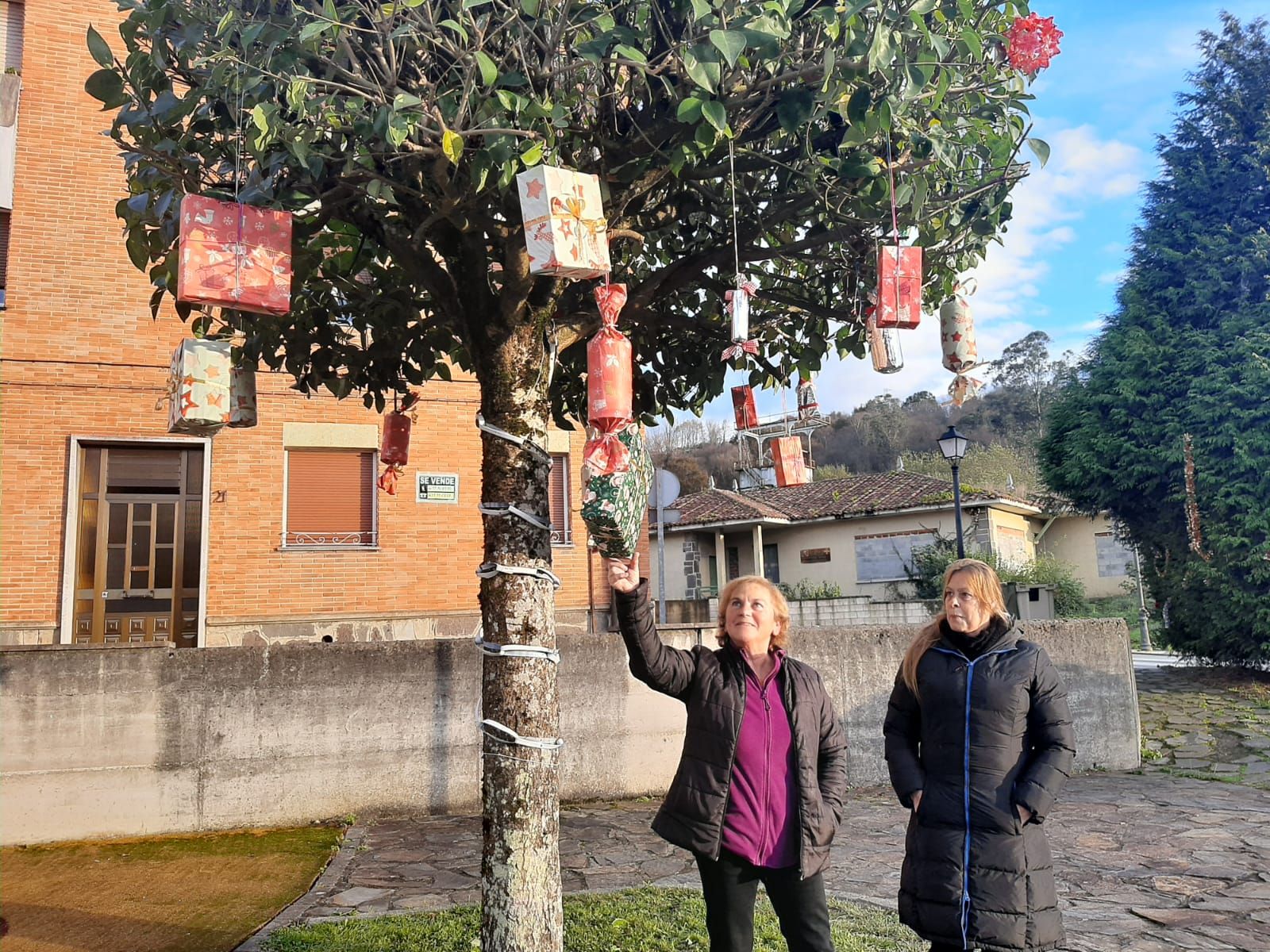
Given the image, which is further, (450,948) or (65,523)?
(65,523)

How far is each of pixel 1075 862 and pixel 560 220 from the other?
5516mm

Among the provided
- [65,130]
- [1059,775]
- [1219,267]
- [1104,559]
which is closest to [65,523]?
[65,130]

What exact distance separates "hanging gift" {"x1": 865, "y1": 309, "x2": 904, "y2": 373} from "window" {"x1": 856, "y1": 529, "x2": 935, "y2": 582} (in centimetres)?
2043

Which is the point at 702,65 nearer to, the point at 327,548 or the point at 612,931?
the point at 612,931

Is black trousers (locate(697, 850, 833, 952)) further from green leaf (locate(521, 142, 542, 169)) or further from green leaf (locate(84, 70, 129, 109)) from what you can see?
green leaf (locate(84, 70, 129, 109))

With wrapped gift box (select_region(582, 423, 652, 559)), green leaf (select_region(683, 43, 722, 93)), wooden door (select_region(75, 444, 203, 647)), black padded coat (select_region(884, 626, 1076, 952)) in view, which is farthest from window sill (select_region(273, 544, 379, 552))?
green leaf (select_region(683, 43, 722, 93))

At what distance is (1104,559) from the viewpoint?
31953 millimetres

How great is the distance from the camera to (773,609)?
142 inches

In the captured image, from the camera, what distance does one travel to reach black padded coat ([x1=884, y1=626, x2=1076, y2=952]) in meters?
3.17

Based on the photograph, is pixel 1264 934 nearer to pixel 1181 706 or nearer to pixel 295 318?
pixel 295 318

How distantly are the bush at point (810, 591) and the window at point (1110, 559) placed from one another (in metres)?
12.3

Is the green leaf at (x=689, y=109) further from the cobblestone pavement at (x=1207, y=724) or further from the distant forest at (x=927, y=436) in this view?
the distant forest at (x=927, y=436)

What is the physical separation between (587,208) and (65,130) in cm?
1133

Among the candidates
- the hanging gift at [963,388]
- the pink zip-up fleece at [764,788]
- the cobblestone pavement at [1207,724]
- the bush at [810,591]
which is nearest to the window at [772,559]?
the bush at [810,591]
